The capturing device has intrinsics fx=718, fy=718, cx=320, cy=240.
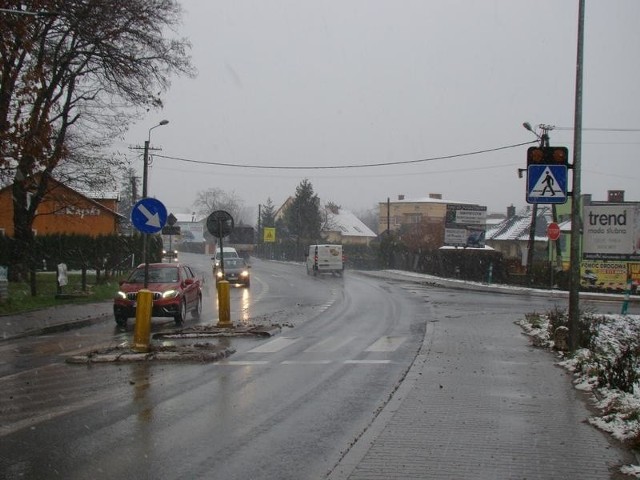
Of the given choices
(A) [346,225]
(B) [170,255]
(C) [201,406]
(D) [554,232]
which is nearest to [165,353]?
(C) [201,406]

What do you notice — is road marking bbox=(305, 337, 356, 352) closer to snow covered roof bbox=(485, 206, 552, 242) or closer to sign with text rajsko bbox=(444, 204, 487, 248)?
sign with text rajsko bbox=(444, 204, 487, 248)

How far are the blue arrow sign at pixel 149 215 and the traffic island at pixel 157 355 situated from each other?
7.27 feet

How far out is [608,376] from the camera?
8.89 m

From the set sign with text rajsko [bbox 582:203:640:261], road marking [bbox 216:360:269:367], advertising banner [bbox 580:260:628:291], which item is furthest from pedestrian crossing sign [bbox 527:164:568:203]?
advertising banner [bbox 580:260:628:291]

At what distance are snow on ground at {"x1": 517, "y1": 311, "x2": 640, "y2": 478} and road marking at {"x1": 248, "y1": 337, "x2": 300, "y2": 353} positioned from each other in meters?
4.80

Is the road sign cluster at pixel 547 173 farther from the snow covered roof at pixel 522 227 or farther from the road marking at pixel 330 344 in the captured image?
the snow covered roof at pixel 522 227

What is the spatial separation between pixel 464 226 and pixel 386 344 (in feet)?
118

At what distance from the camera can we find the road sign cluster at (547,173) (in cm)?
1166

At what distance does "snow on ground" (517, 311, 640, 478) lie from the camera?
697 centimetres

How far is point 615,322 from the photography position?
1767cm

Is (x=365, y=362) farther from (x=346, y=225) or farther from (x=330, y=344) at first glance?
(x=346, y=225)

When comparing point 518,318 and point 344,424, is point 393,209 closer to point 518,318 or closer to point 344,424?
point 518,318

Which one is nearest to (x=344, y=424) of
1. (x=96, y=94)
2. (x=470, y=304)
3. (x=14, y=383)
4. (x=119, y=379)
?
(x=119, y=379)

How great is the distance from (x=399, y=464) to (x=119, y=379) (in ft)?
18.1
